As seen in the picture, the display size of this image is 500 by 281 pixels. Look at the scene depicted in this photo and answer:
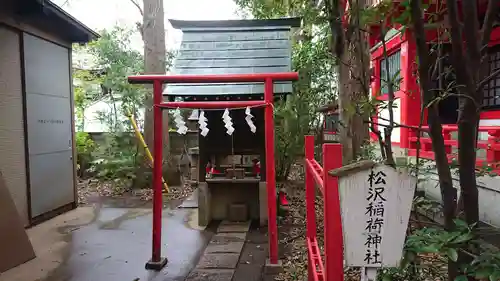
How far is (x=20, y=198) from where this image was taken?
19.2ft

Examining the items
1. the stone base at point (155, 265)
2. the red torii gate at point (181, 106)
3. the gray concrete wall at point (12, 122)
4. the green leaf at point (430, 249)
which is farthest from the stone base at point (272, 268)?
the gray concrete wall at point (12, 122)

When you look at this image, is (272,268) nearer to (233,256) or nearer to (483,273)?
(233,256)

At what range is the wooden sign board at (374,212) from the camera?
5.50ft

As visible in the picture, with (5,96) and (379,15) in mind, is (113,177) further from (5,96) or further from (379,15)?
(379,15)

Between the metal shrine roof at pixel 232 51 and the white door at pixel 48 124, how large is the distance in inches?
89.6

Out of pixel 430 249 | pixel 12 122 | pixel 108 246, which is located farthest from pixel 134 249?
pixel 430 249

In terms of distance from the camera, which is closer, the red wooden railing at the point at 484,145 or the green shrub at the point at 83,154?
the red wooden railing at the point at 484,145

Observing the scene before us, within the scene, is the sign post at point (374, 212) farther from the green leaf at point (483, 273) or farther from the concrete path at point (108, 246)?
the concrete path at point (108, 246)

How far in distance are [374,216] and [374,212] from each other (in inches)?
0.7

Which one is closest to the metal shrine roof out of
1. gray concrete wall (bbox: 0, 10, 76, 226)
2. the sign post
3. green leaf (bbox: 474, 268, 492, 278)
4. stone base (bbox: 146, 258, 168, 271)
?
stone base (bbox: 146, 258, 168, 271)

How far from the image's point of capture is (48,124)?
21.7 feet

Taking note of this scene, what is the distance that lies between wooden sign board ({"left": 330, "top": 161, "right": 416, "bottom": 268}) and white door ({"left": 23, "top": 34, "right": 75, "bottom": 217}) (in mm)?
5863

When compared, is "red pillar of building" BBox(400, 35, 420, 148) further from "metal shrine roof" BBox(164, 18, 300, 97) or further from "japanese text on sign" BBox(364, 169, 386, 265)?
"japanese text on sign" BBox(364, 169, 386, 265)

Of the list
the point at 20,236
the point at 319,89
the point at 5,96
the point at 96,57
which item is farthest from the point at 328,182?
the point at 96,57
